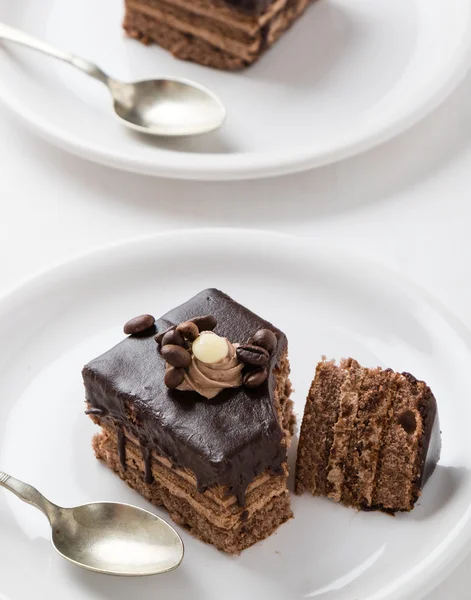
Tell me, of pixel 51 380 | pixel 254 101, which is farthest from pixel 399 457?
pixel 254 101

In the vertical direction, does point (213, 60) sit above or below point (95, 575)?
above

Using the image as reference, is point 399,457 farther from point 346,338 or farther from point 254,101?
point 254,101

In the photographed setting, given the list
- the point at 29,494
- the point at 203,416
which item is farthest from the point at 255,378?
the point at 29,494

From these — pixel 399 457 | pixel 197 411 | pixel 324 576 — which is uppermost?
pixel 197 411

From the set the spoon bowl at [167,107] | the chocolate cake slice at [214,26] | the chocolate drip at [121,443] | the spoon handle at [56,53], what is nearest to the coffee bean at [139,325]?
the chocolate drip at [121,443]

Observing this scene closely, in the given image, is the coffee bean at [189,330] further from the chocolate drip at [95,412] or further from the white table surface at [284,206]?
the white table surface at [284,206]

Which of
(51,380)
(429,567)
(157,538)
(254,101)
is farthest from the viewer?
(254,101)
